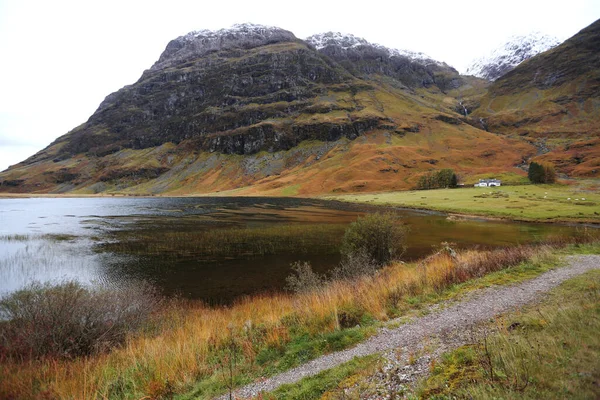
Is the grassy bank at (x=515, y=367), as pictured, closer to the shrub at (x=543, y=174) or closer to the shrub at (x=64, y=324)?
the shrub at (x=64, y=324)

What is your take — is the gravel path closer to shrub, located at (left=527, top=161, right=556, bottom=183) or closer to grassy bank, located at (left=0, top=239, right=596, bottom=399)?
grassy bank, located at (left=0, top=239, right=596, bottom=399)

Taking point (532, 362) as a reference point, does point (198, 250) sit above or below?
below

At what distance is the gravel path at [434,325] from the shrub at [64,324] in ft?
24.8

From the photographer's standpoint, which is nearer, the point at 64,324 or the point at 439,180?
the point at 64,324

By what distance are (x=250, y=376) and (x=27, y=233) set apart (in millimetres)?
53023

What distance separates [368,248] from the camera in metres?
24.0

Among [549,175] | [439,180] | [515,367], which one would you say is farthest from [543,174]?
[515,367]

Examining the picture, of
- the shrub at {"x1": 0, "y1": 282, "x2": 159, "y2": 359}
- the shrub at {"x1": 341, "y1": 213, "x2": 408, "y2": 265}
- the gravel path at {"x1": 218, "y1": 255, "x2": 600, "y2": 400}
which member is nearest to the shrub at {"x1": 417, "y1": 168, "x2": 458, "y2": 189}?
the shrub at {"x1": 341, "y1": 213, "x2": 408, "y2": 265}

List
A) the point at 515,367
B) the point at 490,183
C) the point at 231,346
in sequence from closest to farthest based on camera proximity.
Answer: the point at 515,367 < the point at 231,346 < the point at 490,183

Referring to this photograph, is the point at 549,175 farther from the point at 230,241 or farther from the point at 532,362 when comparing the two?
the point at 532,362

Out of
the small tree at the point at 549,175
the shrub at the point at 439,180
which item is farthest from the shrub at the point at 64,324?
the small tree at the point at 549,175

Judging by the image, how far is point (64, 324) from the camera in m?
11.0

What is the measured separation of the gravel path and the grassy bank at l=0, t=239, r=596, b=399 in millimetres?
462

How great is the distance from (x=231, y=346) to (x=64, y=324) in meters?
6.61
